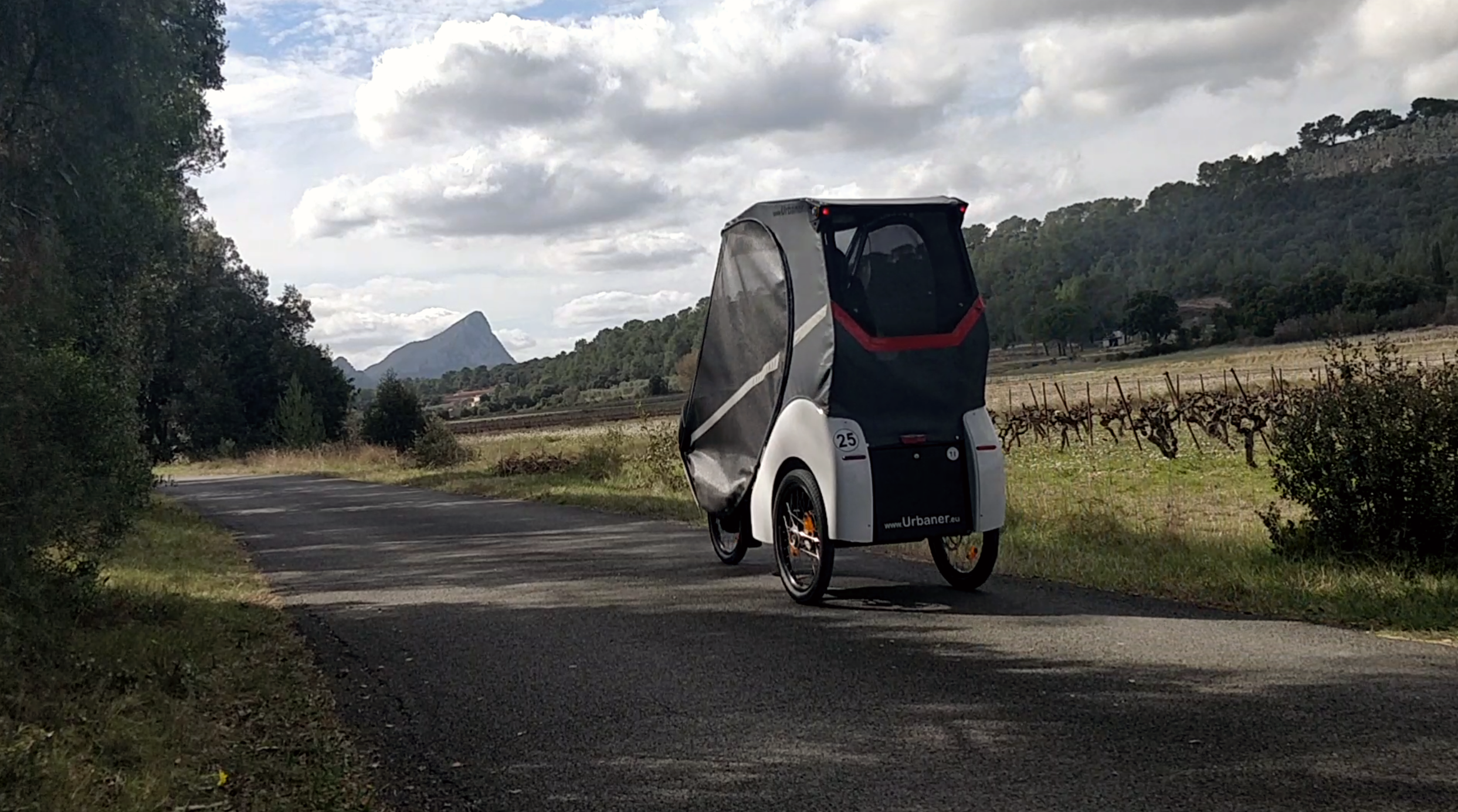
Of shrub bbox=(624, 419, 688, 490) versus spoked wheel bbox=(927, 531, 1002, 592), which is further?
shrub bbox=(624, 419, 688, 490)

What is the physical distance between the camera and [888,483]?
8.05m

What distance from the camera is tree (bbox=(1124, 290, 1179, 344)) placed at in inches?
3976

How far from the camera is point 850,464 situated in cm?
794

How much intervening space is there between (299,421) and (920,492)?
49.3 meters

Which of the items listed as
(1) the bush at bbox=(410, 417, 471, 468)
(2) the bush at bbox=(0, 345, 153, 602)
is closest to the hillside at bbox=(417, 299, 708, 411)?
(1) the bush at bbox=(410, 417, 471, 468)

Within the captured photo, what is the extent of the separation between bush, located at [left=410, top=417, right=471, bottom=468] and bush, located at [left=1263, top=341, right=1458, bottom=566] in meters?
26.1

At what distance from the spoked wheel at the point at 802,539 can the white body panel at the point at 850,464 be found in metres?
0.11

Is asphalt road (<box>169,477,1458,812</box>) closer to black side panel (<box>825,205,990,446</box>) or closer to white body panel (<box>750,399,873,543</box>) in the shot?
white body panel (<box>750,399,873,543</box>)

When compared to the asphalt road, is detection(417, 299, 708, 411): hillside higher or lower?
higher

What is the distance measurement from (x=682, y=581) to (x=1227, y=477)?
15.1m

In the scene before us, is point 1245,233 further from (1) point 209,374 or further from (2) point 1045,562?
(2) point 1045,562

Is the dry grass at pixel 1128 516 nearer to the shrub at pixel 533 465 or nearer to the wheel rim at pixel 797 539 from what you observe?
the shrub at pixel 533 465

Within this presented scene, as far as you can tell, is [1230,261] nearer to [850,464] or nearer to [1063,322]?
[1063,322]

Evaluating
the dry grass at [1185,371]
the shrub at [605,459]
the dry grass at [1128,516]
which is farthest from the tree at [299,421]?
the shrub at [605,459]
